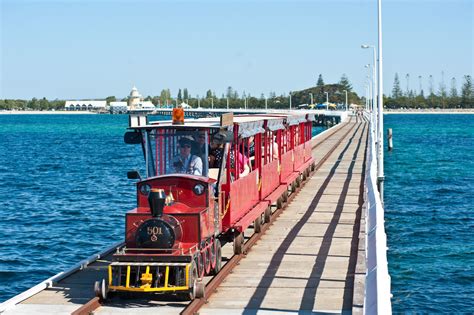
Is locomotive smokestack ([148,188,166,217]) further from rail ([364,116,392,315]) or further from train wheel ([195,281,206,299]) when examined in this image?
rail ([364,116,392,315])

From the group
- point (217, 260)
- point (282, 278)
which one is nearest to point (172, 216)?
point (217, 260)

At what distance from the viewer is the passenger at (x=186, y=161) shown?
16.6 meters

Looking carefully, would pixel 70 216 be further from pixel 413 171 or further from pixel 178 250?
pixel 413 171

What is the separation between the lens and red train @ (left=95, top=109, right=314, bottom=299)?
14422 mm

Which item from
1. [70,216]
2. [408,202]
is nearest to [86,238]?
[70,216]

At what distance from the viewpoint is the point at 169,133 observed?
1688 cm

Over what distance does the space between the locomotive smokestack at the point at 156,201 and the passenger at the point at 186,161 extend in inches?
67.3

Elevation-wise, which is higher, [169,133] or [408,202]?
[169,133]

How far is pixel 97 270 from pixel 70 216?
20.5 meters

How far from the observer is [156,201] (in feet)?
48.7

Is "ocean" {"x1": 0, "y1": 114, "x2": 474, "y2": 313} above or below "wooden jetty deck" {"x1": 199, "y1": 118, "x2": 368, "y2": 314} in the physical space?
below

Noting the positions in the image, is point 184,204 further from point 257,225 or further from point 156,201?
point 257,225

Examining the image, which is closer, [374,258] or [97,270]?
[374,258]

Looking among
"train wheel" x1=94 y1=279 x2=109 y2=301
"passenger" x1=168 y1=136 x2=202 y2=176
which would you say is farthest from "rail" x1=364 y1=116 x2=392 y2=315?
"train wheel" x1=94 y1=279 x2=109 y2=301
